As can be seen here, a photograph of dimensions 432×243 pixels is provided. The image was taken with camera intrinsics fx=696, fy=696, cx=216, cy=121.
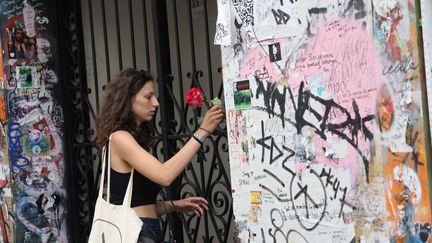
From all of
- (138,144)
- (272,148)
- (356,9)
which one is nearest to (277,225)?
(272,148)

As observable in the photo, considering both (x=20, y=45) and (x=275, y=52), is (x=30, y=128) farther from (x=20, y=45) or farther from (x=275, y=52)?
(x=275, y=52)

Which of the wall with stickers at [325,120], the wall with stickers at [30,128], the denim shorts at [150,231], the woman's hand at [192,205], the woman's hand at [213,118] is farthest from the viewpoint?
the wall with stickers at [30,128]

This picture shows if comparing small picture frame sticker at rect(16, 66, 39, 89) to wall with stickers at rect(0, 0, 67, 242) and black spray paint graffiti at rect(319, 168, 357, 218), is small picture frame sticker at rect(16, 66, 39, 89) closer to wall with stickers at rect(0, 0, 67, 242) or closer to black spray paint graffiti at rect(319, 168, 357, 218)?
wall with stickers at rect(0, 0, 67, 242)

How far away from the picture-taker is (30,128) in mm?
6531

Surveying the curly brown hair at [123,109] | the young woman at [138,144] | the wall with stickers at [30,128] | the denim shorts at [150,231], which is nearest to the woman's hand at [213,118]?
the young woman at [138,144]

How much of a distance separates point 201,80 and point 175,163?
2650mm

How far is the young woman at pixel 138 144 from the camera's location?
12.0 feet

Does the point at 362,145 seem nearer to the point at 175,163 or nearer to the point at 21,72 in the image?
the point at 175,163

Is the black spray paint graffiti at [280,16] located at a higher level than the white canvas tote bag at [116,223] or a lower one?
higher

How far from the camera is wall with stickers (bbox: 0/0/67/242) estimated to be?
6.45 metres

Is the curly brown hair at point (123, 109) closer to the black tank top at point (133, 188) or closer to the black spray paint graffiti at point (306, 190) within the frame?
the black tank top at point (133, 188)

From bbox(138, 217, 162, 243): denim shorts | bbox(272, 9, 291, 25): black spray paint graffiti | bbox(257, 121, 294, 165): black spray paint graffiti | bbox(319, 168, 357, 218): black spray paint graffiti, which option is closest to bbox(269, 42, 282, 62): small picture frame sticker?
bbox(272, 9, 291, 25): black spray paint graffiti

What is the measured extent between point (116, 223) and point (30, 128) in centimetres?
311

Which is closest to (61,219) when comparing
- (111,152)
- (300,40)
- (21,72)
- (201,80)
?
(21,72)
